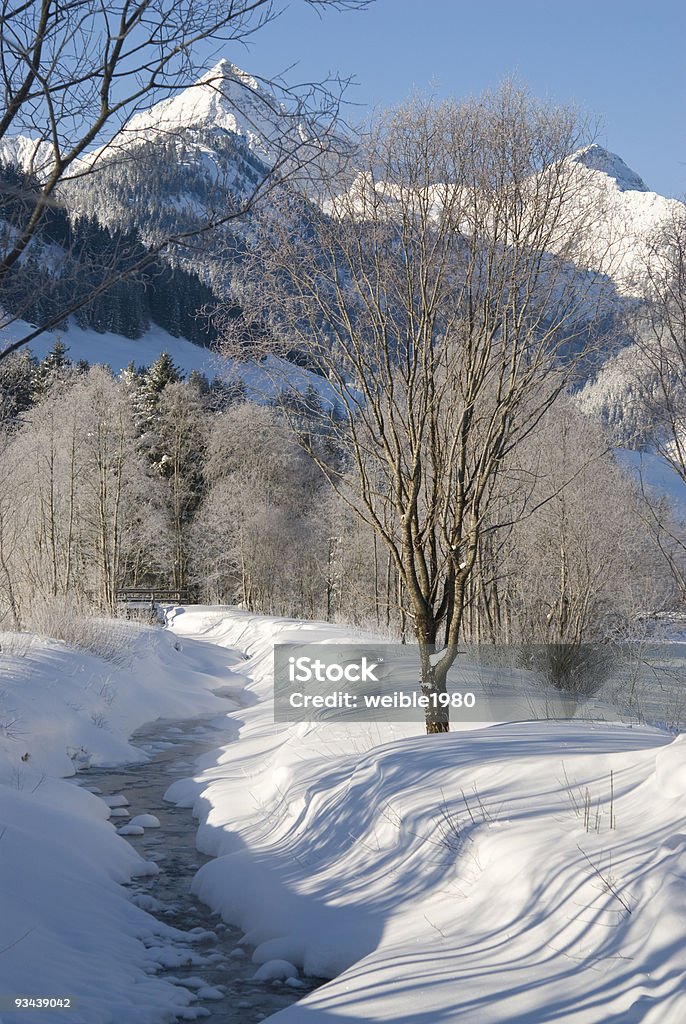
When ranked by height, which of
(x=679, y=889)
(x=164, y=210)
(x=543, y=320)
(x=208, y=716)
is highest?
(x=543, y=320)

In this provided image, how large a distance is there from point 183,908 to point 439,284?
5.07 metres

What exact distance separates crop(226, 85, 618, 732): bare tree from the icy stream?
245 cm

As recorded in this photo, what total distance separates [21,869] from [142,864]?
5.12 ft

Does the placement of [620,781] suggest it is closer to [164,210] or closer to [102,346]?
A: [164,210]

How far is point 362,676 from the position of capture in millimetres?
11312

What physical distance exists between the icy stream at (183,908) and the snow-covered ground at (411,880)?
128 mm

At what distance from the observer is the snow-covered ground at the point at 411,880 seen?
306cm

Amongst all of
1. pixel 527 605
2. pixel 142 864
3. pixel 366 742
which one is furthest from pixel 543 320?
pixel 527 605

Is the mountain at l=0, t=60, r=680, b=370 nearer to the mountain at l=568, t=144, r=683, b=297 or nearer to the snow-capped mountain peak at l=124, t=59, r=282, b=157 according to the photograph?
the snow-capped mountain peak at l=124, t=59, r=282, b=157

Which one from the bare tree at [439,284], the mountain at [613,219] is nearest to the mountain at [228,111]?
the bare tree at [439,284]

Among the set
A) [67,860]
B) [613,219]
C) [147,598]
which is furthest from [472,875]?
[147,598]

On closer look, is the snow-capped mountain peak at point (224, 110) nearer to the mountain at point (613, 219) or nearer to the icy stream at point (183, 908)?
the icy stream at point (183, 908)

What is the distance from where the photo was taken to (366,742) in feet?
26.1

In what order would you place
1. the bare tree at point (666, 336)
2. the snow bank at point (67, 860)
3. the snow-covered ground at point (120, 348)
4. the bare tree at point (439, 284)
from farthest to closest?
the snow-covered ground at point (120, 348)
the bare tree at point (666, 336)
the bare tree at point (439, 284)
the snow bank at point (67, 860)
